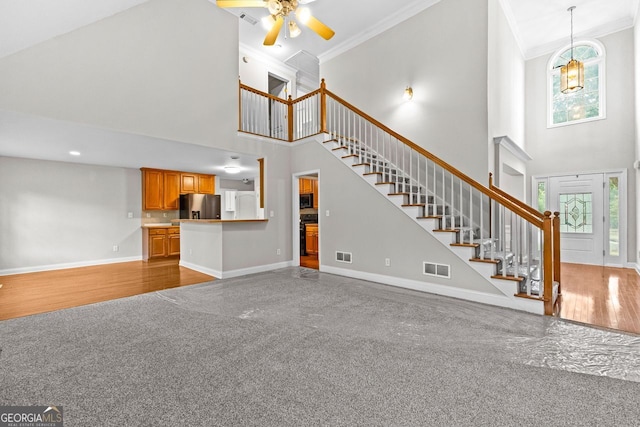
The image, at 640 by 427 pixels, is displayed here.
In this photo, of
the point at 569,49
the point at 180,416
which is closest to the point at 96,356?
the point at 180,416

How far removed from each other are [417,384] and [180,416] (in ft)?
4.90

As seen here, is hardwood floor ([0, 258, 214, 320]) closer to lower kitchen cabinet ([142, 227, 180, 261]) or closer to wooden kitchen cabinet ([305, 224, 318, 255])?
lower kitchen cabinet ([142, 227, 180, 261])

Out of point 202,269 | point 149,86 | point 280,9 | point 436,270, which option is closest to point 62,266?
point 202,269

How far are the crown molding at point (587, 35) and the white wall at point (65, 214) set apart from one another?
10241 mm

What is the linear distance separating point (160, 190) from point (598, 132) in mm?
10373

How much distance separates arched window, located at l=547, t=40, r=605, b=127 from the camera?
6.01 metres

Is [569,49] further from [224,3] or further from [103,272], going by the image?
[103,272]

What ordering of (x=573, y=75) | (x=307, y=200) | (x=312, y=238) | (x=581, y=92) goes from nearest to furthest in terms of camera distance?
1. (x=573, y=75)
2. (x=581, y=92)
3. (x=312, y=238)
4. (x=307, y=200)

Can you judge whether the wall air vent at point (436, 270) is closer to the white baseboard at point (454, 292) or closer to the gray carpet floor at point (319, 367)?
the white baseboard at point (454, 292)

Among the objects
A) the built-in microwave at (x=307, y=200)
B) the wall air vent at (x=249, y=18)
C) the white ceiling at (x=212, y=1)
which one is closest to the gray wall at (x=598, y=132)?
the white ceiling at (x=212, y=1)

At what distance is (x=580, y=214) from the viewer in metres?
6.28

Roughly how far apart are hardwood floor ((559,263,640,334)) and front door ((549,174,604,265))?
0.59 m

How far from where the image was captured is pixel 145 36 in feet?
13.7

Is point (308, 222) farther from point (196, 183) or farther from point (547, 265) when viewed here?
point (547, 265)
